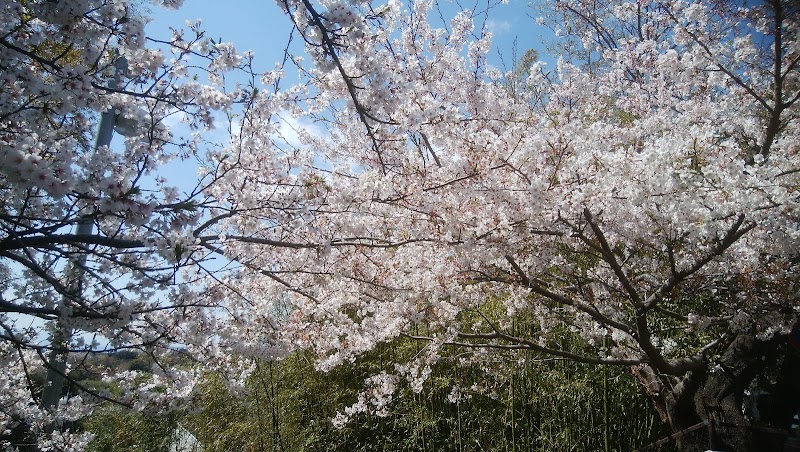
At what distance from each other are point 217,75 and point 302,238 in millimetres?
880

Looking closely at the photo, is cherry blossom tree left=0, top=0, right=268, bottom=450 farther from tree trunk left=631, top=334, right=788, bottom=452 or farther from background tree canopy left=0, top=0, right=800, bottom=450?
tree trunk left=631, top=334, right=788, bottom=452

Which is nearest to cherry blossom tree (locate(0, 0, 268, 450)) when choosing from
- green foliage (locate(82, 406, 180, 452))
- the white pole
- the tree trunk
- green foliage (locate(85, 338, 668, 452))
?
the white pole

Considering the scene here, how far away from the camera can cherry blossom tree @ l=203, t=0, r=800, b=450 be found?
2219 millimetres

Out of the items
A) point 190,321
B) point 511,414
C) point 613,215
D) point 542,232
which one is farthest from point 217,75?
point 511,414

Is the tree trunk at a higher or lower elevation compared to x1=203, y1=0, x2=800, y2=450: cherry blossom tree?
lower

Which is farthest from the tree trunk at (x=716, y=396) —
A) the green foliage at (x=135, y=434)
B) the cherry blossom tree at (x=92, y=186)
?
the green foliage at (x=135, y=434)

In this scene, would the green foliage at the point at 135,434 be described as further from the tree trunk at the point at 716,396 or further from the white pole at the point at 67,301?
the tree trunk at the point at 716,396

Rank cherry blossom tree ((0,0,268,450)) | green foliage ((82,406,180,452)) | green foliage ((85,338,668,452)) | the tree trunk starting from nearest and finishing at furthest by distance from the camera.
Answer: cherry blossom tree ((0,0,268,450)) < the tree trunk < green foliage ((85,338,668,452)) < green foliage ((82,406,180,452))

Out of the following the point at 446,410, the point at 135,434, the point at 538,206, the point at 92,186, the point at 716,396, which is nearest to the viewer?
the point at 92,186

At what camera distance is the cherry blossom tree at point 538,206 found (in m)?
2.22

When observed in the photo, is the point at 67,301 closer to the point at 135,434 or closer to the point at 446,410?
the point at 446,410

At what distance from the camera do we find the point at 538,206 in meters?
2.50

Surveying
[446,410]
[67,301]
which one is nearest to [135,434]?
[446,410]

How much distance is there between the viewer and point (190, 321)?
2.31 metres
